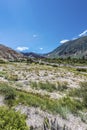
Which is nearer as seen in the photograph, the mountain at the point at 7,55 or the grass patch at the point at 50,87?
the grass patch at the point at 50,87

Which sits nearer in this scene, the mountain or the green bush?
the green bush

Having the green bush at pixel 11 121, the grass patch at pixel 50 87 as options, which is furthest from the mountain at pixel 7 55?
the green bush at pixel 11 121

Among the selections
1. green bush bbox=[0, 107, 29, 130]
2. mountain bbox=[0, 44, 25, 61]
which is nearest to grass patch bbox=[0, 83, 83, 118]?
green bush bbox=[0, 107, 29, 130]

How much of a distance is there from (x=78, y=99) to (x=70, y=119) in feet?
14.4

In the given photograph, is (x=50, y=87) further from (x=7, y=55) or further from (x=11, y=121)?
(x=7, y=55)

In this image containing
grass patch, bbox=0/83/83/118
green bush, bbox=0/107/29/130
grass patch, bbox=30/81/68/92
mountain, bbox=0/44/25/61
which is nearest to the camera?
green bush, bbox=0/107/29/130

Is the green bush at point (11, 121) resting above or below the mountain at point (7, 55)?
below

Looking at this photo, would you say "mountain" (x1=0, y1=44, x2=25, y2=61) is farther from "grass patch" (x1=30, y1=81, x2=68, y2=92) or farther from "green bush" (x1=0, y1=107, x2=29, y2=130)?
"green bush" (x1=0, y1=107, x2=29, y2=130)

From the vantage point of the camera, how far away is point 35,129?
1051 centimetres

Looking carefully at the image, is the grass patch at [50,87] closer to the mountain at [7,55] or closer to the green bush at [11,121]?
the green bush at [11,121]

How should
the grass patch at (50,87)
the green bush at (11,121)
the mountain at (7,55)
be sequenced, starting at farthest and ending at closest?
the mountain at (7,55) → the grass patch at (50,87) → the green bush at (11,121)

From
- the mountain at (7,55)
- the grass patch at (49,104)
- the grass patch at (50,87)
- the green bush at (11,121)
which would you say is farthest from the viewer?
the mountain at (7,55)

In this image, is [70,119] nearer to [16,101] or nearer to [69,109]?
[69,109]

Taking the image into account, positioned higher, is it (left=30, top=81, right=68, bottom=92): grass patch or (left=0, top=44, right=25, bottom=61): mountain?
(left=0, top=44, right=25, bottom=61): mountain
